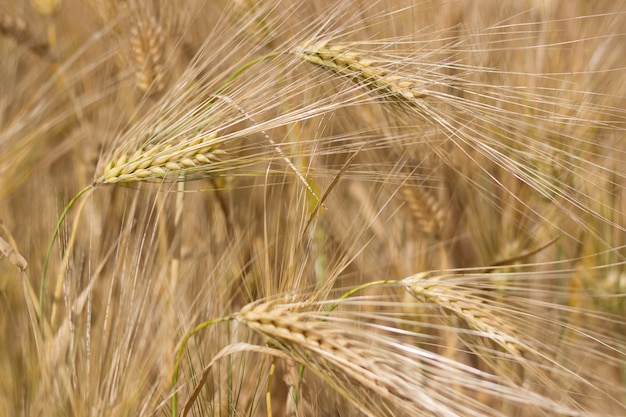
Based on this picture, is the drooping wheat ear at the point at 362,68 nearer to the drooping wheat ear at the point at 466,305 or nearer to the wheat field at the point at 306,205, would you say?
the wheat field at the point at 306,205

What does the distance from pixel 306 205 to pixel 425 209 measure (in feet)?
1.09

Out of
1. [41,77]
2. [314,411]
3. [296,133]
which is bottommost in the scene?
[314,411]

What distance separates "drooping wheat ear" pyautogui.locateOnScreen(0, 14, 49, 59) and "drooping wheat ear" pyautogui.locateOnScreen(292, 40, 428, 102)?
63 centimetres

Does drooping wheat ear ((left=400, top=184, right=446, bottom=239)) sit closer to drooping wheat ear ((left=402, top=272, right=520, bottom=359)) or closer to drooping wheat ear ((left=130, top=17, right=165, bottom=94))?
drooping wheat ear ((left=402, top=272, right=520, bottom=359))

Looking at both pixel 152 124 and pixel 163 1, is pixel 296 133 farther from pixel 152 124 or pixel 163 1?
pixel 163 1

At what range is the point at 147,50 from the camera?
3.67 feet

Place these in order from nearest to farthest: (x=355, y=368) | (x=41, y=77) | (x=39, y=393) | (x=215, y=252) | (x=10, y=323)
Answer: (x=355, y=368) < (x=39, y=393) < (x=10, y=323) < (x=215, y=252) < (x=41, y=77)

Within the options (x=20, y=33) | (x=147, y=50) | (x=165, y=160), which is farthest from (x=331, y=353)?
(x=20, y=33)

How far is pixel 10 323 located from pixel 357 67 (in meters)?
0.61

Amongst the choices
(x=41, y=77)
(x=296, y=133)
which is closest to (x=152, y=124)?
(x=296, y=133)

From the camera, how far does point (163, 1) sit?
1.13 meters

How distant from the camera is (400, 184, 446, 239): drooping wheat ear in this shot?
1.12 meters

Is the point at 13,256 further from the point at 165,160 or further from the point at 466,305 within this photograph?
the point at 466,305

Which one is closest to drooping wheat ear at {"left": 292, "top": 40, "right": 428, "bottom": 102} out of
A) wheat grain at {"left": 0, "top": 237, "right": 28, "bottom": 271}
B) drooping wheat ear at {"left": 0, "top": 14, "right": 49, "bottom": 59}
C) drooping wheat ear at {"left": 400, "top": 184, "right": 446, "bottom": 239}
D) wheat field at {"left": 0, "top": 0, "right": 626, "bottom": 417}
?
wheat field at {"left": 0, "top": 0, "right": 626, "bottom": 417}
